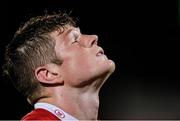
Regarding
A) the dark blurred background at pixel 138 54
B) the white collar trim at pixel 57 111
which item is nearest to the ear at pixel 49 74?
the white collar trim at pixel 57 111

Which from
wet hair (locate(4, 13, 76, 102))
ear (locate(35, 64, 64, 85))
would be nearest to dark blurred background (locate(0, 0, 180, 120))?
wet hair (locate(4, 13, 76, 102))

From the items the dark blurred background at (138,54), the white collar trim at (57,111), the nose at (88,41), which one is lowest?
the dark blurred background at (138,54)

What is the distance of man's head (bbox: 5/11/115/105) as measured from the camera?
2.02 meters

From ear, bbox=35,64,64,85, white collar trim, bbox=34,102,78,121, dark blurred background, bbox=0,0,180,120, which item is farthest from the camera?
dark blurred background, bbox=0,0,180,120

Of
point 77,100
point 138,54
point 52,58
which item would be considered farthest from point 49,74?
point 138,54

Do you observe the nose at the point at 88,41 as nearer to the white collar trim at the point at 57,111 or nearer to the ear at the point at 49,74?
the ear at the point at 49,74

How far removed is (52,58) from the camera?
2.05m

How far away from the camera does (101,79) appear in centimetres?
206

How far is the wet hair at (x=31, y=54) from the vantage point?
207 cm

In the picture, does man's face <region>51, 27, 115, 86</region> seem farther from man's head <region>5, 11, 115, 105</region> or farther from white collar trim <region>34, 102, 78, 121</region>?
white collar trim <region>34, 102, 78, 121</region>

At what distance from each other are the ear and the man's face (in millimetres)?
24

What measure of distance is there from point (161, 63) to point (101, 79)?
2.54m

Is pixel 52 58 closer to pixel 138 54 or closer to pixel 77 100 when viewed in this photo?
pixel 77 100

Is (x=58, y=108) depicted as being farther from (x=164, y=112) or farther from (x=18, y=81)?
(x=164, y=112)
